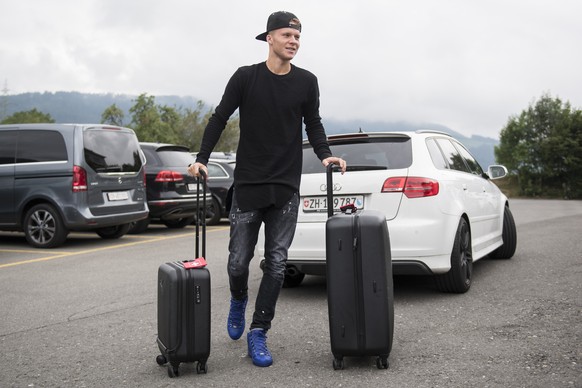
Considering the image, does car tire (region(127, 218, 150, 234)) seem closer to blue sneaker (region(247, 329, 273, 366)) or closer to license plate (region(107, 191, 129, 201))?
license plate (region(107, 191, 129, 201))

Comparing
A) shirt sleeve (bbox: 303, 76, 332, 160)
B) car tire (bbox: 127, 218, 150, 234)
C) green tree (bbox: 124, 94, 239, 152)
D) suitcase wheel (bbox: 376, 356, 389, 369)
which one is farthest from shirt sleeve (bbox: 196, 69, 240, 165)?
green tree (bbox: 124, 94, 239, 152)

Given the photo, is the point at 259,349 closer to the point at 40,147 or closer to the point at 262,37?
the point at 262,37

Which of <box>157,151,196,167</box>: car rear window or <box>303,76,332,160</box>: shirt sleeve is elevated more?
<box>303,76,332,160</box>: shirt sleeve

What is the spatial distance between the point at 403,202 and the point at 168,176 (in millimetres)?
7652

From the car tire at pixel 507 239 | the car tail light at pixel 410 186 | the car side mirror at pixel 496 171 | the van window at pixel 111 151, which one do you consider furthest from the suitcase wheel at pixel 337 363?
the van window at pixel 111 151

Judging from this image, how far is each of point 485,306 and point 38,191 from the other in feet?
24.3

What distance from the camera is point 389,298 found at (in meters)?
3.96

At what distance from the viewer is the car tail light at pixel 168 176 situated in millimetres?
12641

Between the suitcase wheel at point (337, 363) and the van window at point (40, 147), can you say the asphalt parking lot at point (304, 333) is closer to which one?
the suitcase wheel at point (337, 363)

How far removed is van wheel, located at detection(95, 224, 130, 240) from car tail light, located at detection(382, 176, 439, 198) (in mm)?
7239

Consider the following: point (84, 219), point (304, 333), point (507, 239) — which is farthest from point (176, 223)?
point (304, 333)

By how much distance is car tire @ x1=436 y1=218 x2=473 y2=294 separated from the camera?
19.6 feet

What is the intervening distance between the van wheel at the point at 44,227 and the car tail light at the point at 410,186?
638 cm

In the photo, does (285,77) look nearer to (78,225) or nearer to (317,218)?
(317,218)
